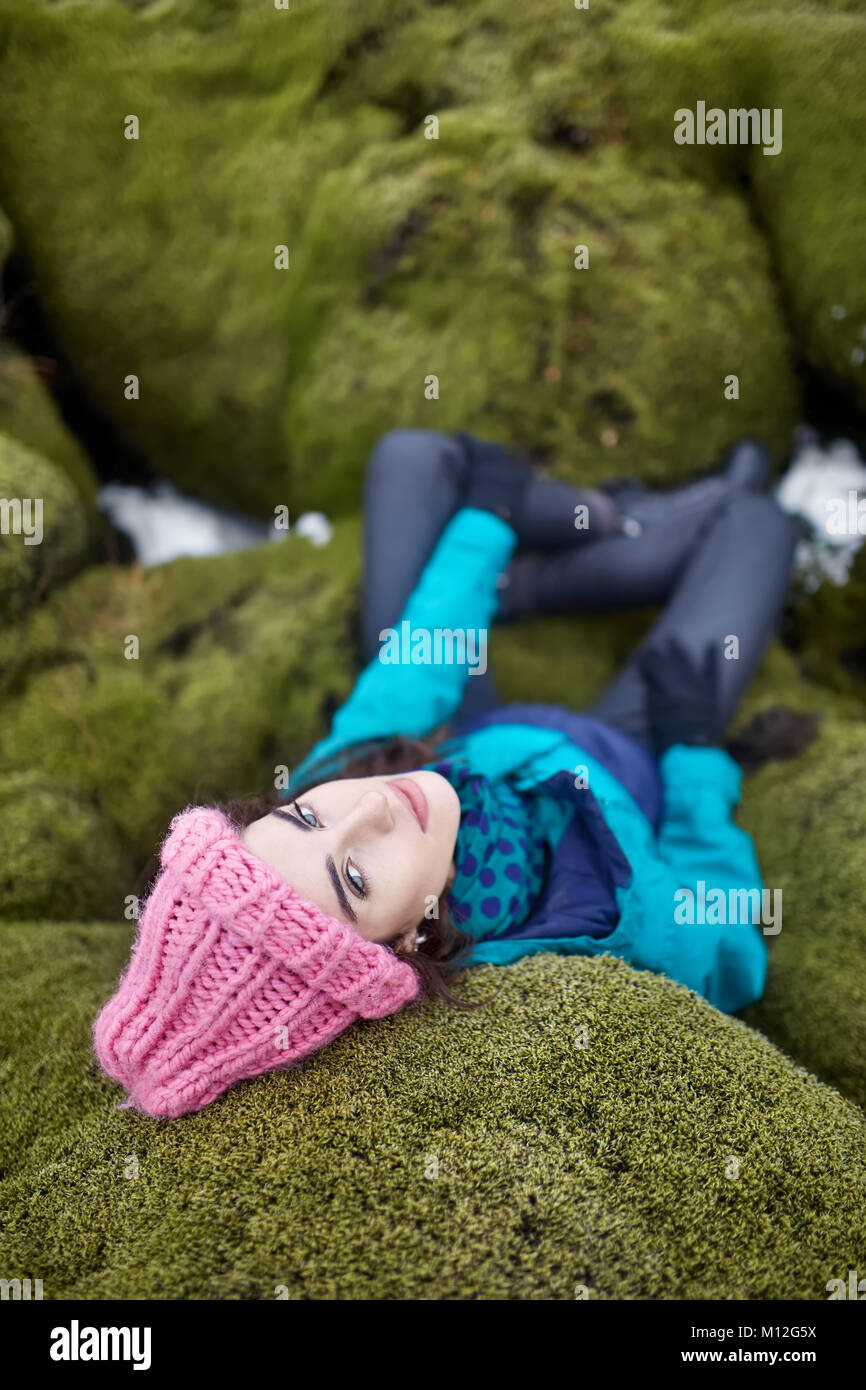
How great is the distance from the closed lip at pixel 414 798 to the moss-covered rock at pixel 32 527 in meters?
1.41

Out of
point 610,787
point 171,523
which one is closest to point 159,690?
point 171,523

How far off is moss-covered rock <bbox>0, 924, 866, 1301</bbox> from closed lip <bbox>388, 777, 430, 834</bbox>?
390 mm

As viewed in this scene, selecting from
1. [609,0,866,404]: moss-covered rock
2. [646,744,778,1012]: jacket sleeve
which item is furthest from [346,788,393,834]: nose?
[609,0,866,404]: moss-covered rock

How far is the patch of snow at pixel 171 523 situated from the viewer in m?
3.40

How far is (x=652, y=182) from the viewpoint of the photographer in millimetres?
2879

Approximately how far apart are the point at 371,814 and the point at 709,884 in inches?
40.7

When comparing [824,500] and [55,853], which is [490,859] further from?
[824,500]

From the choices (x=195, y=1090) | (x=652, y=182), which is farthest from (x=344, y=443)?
(x=195, y=1090)

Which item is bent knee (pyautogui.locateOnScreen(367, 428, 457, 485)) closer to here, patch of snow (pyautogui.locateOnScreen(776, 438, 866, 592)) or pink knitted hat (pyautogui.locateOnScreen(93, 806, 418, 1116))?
patch of snow (pyautogui.locateOnScreen(776, 438, 866, 592))

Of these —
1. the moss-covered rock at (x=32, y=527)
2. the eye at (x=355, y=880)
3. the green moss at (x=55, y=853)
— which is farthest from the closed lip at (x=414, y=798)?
the moss-covered rock at (x=32, y=527)

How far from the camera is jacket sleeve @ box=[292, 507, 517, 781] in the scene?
7.85ft

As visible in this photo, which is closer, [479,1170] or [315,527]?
[479,1170]

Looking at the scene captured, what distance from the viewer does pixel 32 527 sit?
99.7 inches
